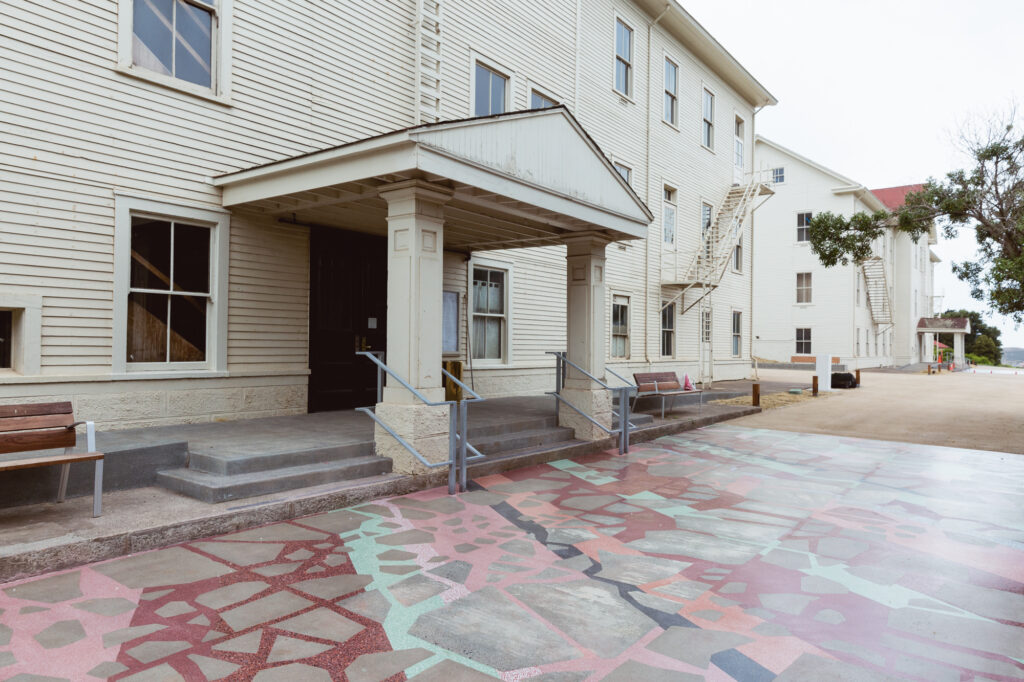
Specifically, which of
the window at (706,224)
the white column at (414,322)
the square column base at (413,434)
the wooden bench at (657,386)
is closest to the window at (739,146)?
the window at (706,224)

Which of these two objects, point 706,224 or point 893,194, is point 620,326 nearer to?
point 706,224

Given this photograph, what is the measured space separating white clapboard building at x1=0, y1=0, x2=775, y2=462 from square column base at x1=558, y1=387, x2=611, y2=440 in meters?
0.05

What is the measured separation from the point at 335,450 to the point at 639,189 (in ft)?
39.7

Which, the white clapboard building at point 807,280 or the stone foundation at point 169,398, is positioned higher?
the white clapboard building at point 807,280

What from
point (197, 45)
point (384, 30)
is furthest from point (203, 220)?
point (384, 30)

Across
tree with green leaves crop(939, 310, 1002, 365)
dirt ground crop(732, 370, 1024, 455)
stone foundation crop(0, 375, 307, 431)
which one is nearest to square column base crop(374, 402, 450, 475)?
stone foundation crop(0, 375, 307, 431)

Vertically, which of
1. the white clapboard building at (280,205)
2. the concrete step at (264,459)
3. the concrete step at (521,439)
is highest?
the white clapboard building at (280,205)

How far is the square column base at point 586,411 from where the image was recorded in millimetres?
9281

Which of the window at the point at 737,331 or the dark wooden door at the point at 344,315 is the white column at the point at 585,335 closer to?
the dark wooden door at the point at 344,315

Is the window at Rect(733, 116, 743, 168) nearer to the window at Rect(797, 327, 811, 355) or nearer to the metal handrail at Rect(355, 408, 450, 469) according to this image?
the window at Rect(797, 327, 811, 355)

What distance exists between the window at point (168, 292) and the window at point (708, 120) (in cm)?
1603

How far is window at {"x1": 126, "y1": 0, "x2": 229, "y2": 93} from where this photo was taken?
7.04m

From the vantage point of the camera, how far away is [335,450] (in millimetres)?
6426

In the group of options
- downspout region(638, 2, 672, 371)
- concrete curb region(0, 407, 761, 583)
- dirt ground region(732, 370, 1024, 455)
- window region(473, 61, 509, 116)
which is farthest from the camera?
downspout region(638, 2, 672, 371)
